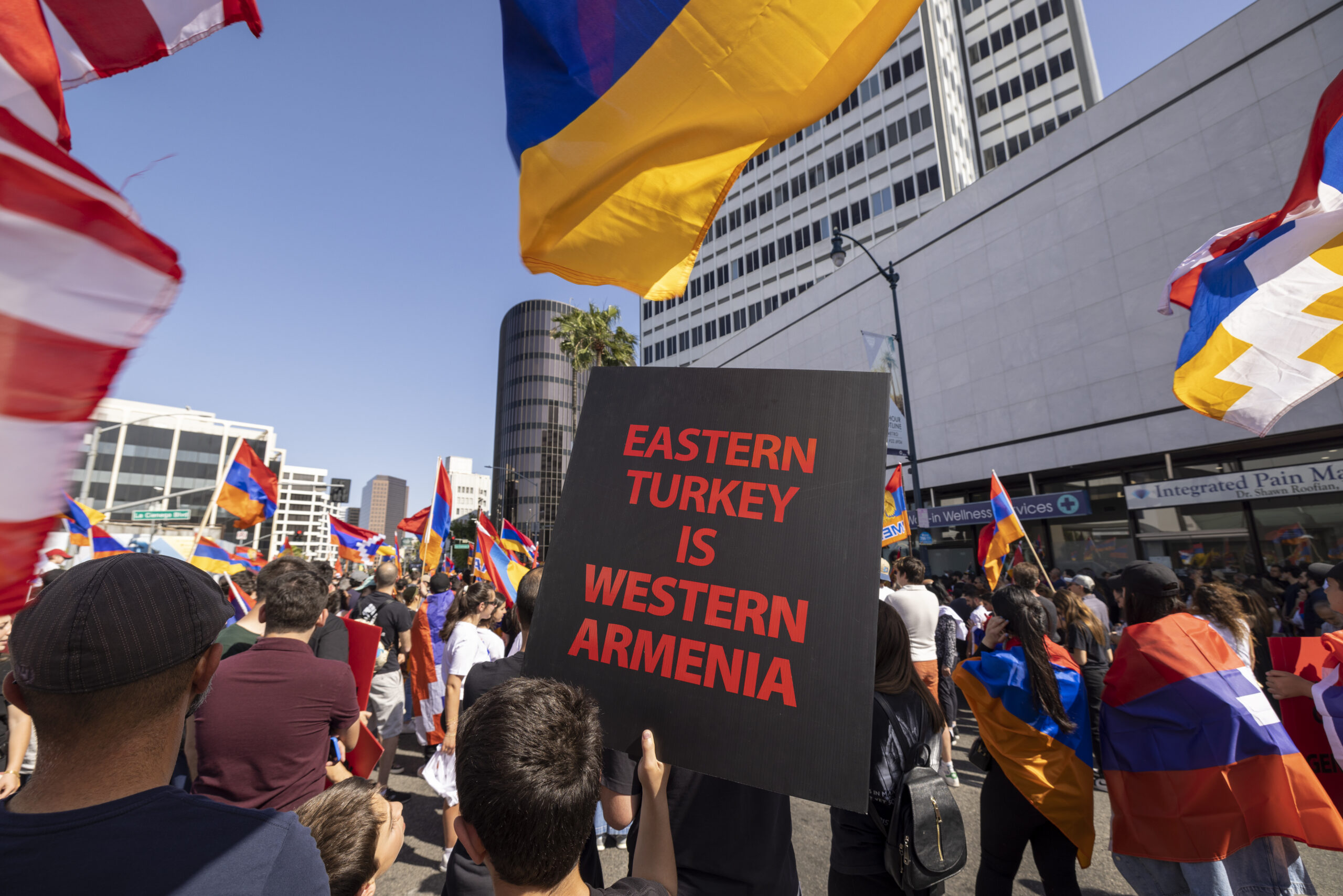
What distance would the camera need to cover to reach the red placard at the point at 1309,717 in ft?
10.1

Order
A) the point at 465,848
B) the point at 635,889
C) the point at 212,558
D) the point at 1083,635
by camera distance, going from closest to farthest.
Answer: the point at 635,889, the point at 465,848, the point at 1083,635, the point at 212,558

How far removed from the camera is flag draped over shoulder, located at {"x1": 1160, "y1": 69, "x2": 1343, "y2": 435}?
3.36 m

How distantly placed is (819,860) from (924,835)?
293cm

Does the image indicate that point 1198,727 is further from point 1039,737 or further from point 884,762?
point 884,762

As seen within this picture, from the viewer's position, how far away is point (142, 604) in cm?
133

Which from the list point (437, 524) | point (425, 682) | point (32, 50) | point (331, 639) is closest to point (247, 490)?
point (437, 524)

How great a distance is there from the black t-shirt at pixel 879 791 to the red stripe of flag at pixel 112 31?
11.8 feet

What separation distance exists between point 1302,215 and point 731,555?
443cm

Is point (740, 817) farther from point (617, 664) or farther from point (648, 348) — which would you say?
point (648, 348)

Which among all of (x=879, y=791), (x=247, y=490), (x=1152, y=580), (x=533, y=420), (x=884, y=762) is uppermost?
(x=533, y=420)

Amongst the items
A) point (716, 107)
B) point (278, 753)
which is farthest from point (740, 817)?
point (716, 107)

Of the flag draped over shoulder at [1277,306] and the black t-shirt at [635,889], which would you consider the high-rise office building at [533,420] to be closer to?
the flag draped over shoulder at [1277,306]

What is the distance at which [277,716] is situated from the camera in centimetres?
271

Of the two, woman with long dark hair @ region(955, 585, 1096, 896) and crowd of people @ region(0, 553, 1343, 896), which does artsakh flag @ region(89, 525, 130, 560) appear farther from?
woman with long dark hair @ region(955, 585, 1096, 896)
